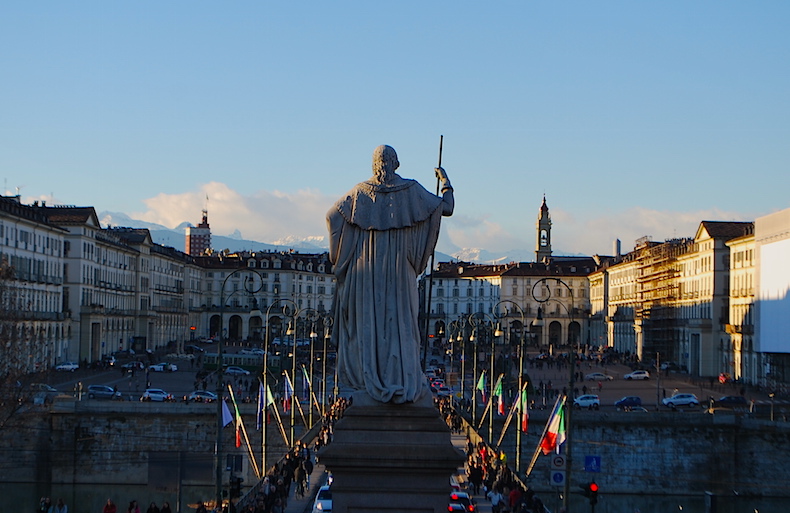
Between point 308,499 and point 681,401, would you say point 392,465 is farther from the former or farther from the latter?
point 681,401

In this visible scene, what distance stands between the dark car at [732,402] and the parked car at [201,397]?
31.3m

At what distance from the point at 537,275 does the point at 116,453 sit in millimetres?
122256

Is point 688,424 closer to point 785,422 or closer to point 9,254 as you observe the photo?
point 785,422

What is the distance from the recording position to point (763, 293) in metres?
88.8

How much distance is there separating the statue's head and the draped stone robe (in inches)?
3.9

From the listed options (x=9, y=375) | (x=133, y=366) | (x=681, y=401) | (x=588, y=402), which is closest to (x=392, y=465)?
(x=9, y=375)

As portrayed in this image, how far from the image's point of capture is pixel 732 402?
262ft

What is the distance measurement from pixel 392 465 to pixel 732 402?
71.8 m

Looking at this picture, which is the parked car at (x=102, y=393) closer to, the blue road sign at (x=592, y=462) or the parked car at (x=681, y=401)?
the blue road sign at (x=592, y=462)

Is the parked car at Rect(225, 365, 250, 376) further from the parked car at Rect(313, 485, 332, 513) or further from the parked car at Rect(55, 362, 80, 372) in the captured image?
the parked car at Rect(313, 485, 332, 513)

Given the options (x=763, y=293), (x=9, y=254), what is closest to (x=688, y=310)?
(x=763, y=293)

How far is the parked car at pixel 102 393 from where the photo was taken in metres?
75.9

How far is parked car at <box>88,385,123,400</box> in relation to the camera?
249ft

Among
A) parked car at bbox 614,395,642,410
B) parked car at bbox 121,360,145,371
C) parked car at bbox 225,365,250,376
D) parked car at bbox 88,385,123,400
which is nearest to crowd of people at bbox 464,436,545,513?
parked car at bbox 614,395,642,410
